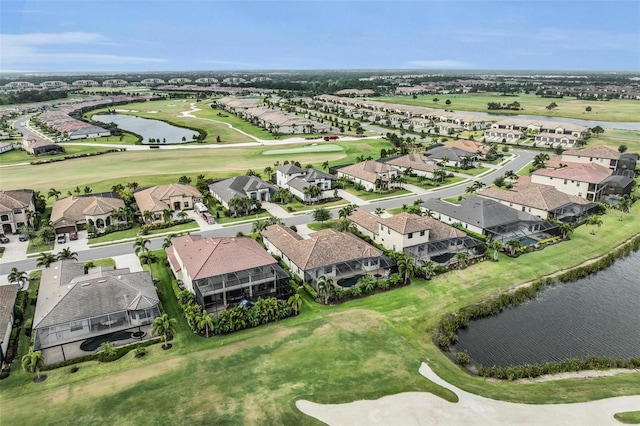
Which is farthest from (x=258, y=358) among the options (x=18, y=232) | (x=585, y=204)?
(x=585, y=204)

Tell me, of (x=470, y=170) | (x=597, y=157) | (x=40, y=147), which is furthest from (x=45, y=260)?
(x=597, y=157)

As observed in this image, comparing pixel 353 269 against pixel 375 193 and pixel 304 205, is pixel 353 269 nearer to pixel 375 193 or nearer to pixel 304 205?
pixel 304 205

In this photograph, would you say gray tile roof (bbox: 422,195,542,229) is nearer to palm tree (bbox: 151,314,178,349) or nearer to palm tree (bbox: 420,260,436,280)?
palm tree (bbox: 420,260,436,280)

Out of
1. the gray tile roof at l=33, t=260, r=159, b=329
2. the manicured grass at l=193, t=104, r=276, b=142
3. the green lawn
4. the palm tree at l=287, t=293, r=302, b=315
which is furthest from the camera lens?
the manicured grass at l=193, t=104, r=276, b=142

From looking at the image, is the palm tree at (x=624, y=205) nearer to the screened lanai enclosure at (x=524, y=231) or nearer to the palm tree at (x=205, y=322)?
the screened lanai enclosure at (x=524, y=231)

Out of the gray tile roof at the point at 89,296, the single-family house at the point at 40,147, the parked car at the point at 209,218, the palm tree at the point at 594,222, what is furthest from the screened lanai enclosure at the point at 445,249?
the single-family house at the point at 40,147

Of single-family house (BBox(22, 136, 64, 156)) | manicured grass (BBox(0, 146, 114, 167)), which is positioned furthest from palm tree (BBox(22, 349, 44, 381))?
single-family house (BBox(22, 136, 64, 156))

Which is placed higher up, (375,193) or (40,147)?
(40,147)
